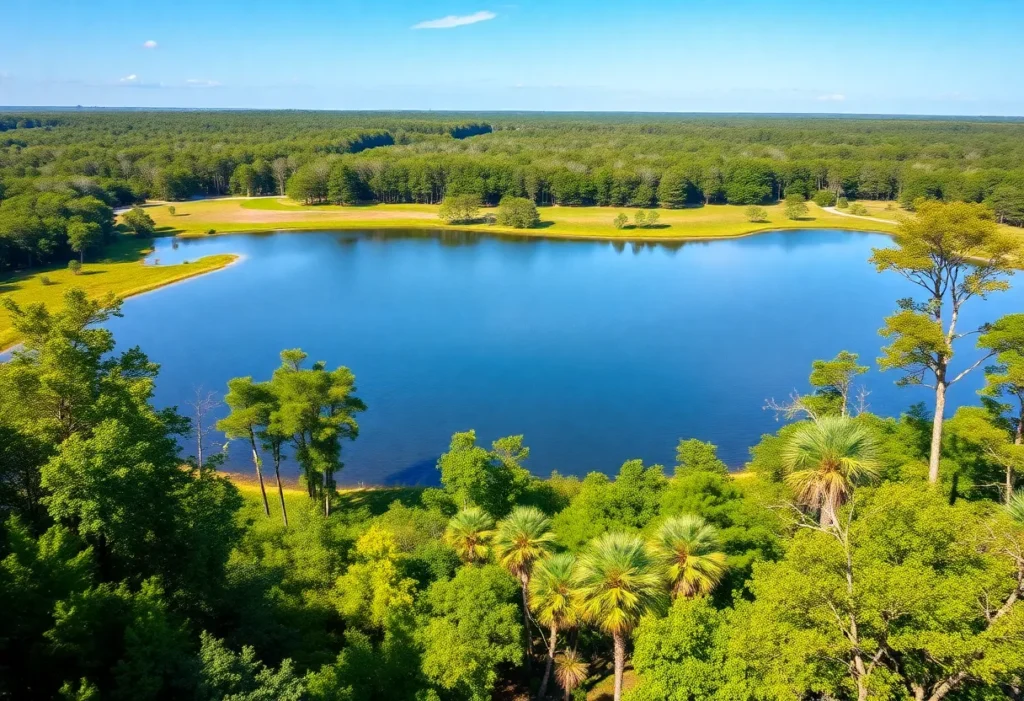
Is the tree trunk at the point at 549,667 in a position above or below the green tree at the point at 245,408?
below

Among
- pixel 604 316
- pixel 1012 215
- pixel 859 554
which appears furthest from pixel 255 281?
pixel 1012 215

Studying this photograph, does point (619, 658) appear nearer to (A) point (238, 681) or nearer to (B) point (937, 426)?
(A) point (238, 681)

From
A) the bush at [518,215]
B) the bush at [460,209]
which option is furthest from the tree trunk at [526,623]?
the bush at [460,209]

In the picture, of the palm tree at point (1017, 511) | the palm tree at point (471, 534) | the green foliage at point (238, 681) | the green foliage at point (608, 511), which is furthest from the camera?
the green foliage at point (608, 511)

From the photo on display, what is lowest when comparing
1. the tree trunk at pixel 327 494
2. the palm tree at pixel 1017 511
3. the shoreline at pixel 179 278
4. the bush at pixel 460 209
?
the tree trunk at pixel 327 494

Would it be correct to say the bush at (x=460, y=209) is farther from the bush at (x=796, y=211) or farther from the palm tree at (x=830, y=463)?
the palm tree at (x=830, y=463)

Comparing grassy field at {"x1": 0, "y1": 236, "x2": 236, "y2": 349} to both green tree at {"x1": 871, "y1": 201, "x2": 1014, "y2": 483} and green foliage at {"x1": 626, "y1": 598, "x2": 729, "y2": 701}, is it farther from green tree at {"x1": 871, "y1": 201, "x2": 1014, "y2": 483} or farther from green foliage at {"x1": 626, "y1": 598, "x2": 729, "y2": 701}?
green tree at {"x1": 871, "y1": 201, "x2": 1014, "y2": 483}

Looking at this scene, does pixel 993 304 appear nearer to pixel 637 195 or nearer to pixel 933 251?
pixel 933 251
